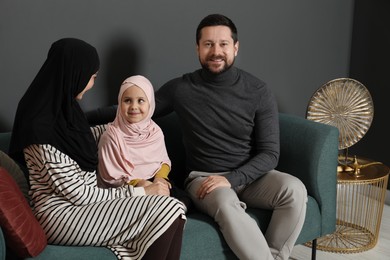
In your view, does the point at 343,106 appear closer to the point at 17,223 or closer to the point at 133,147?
the point at 133,147

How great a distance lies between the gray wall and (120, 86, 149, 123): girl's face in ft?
1.37

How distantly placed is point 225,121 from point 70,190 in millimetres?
879

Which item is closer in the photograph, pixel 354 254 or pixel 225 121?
Result: pixel 225 121

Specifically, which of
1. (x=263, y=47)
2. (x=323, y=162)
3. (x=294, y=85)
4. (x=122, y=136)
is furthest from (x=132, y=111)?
(x=294, y=85)

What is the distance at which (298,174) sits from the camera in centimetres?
261

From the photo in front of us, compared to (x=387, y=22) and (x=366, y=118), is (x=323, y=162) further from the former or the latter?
(x=387, y=22)

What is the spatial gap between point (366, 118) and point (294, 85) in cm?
75

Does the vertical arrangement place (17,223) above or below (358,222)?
above

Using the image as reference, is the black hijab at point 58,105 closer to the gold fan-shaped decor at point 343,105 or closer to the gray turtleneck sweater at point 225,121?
the gray turtleneck sweater at point 225,121

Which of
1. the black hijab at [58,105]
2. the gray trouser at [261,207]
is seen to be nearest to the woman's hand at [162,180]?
the gray trouser at [261,207]

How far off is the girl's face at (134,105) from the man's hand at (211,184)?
1.28 ft

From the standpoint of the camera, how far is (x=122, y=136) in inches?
93.7

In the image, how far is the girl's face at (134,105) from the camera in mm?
2365

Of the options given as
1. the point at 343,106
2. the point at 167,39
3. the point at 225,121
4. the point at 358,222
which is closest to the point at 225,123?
the point at 225,121
